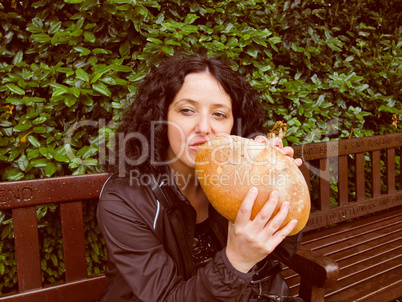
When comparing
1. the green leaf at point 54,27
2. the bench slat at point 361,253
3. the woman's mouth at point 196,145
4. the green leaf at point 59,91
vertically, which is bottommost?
the bench slat at point 361,253

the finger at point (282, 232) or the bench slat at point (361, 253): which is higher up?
the finger at point (282, 232)

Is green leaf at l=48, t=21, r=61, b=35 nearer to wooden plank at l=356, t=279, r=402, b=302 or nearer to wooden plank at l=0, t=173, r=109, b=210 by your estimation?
wooden plank at l=0, t=173, r=109, b=210

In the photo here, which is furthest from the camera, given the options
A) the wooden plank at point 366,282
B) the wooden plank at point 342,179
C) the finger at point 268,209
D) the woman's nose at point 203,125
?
the wooden plank at point 342,179

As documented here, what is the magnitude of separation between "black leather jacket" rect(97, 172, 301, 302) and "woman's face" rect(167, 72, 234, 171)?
0.23 m

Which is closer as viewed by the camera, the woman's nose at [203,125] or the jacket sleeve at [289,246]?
the woman's nose at [203,125]

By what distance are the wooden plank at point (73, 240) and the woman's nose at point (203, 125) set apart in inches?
33.8

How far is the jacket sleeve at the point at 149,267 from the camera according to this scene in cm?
108

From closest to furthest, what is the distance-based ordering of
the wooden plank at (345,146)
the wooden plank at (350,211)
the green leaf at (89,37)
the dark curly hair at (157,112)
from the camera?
the dark curly hair at (157,112), the green leaf at (89,37), the wooden plank at (345,146), the wooden plank at (350,211)

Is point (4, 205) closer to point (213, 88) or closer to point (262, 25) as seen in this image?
point (213, 88)

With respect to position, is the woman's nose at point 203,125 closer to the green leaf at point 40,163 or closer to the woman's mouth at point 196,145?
the woman's mouth at point 196,145

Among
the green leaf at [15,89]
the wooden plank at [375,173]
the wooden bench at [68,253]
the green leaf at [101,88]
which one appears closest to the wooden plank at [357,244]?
the wooden bench at [68,253]

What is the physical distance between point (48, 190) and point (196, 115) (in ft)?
2.90

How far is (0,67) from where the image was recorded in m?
2.12

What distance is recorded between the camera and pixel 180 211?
1.46 metres
